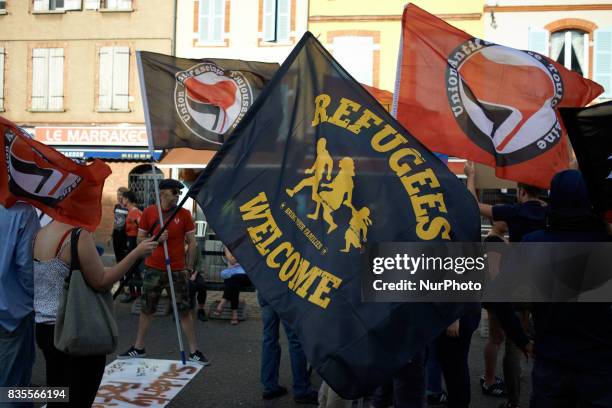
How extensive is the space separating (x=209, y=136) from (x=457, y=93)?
104 inches

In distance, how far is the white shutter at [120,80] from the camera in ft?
69.2

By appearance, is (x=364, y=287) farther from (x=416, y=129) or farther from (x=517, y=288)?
(x=416, y=129)

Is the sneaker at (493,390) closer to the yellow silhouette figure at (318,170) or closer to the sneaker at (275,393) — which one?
the sneaker at (275,393)

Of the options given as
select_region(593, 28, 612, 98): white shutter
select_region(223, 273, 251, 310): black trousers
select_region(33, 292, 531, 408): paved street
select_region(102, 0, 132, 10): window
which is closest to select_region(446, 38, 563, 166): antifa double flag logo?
select_region(33, 292, 531, 408): paved street

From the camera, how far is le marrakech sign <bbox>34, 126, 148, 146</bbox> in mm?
20969

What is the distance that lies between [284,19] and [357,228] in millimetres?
18673

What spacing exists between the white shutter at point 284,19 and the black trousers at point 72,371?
18.1 meters

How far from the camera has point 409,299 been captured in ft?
9.46

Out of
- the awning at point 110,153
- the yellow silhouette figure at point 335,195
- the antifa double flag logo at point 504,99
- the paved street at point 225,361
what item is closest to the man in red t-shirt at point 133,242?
the paved street at point 225,361

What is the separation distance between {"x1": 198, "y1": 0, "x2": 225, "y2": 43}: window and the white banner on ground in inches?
638

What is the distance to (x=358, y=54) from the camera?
66.3 feet

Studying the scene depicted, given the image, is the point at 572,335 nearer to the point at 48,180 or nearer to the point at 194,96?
the point at 48,180

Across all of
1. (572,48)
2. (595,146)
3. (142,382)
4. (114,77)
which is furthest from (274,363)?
(114,77)

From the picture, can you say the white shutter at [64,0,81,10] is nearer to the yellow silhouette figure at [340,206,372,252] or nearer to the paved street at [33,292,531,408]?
the paved street at [33,292,531,408]
